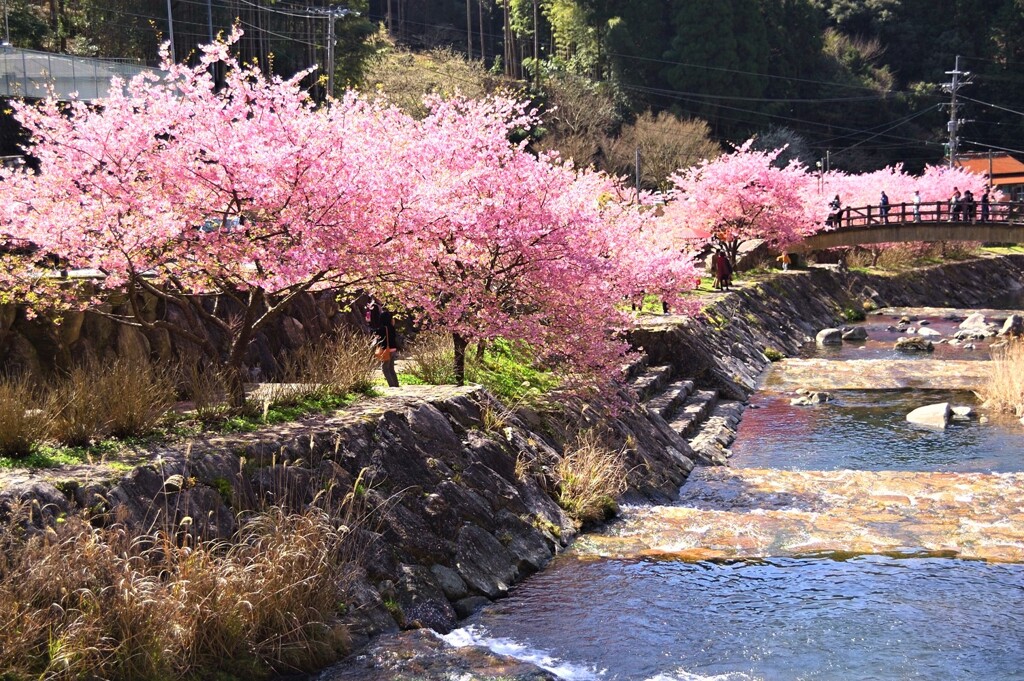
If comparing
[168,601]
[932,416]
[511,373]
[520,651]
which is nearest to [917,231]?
[932,416]

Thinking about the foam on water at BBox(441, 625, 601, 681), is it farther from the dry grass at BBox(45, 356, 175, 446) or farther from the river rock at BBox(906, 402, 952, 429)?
the river rock at BBox(906, 402, 952, 429)

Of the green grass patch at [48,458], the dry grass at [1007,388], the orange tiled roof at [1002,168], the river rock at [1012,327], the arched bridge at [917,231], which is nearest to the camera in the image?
the green grass patch at [48,458]

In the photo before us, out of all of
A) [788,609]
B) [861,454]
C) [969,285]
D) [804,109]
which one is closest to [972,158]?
[804,109]

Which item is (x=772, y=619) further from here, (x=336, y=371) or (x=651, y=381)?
(x=651, y=381)

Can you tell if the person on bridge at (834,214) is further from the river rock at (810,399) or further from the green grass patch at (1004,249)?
the river rock at (810,399)

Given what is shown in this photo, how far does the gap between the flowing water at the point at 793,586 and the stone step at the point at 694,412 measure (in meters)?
2.62

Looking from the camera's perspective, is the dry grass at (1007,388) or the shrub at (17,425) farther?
the dry grass at (1007,388)

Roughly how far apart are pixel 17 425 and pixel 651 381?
15.8m

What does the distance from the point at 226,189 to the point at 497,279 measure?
5.99 m

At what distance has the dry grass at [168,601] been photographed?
300 inches

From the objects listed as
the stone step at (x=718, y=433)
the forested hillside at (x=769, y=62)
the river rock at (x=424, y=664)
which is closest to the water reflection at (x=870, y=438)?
the stone step at (x=718, y=433)

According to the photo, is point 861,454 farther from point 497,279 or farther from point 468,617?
point 468,617

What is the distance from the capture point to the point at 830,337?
37.1 m

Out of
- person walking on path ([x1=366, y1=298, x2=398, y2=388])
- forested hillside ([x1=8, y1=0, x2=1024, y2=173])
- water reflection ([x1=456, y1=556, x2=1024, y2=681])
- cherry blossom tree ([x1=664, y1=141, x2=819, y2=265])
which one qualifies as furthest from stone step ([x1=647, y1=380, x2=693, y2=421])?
forested hillside ([x1=8, y1=0, x2=1024, y2=173])
